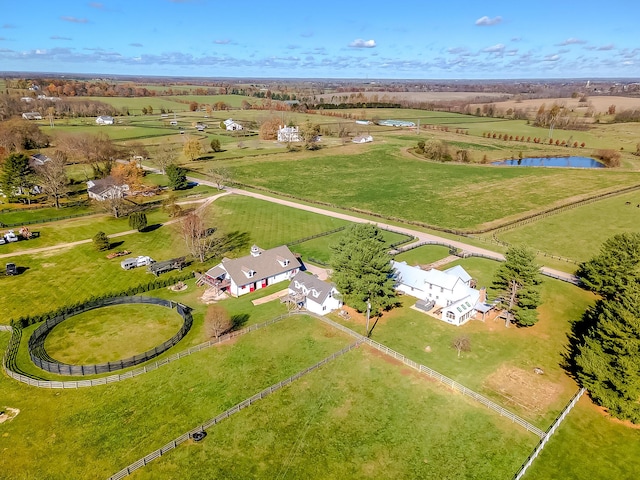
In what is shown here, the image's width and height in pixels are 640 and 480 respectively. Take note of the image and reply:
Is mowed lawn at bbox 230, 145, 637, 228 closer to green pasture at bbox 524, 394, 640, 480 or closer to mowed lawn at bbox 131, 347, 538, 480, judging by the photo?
green pasture at bbox 524, 394, 640, 480

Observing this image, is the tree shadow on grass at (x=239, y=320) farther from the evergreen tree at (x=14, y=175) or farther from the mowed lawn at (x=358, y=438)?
the evergreen tree at (x=14, y=175)

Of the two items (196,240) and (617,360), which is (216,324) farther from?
(617,360)

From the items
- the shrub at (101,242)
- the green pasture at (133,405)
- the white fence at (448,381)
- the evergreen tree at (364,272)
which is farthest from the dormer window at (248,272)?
the shrub at (101,242)

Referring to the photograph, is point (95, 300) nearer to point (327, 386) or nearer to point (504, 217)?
point (327, 386)

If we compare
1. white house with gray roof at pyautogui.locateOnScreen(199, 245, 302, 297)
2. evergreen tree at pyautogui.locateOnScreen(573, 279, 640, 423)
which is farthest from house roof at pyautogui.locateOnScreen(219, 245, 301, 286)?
evergreen tree at pyautogui.locateOnScreen(573, 279, 640, 423)

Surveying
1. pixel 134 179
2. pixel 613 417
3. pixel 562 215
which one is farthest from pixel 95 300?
pixel 562 215

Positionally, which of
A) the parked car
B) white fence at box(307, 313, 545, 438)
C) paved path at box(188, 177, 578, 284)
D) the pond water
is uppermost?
the pond water
